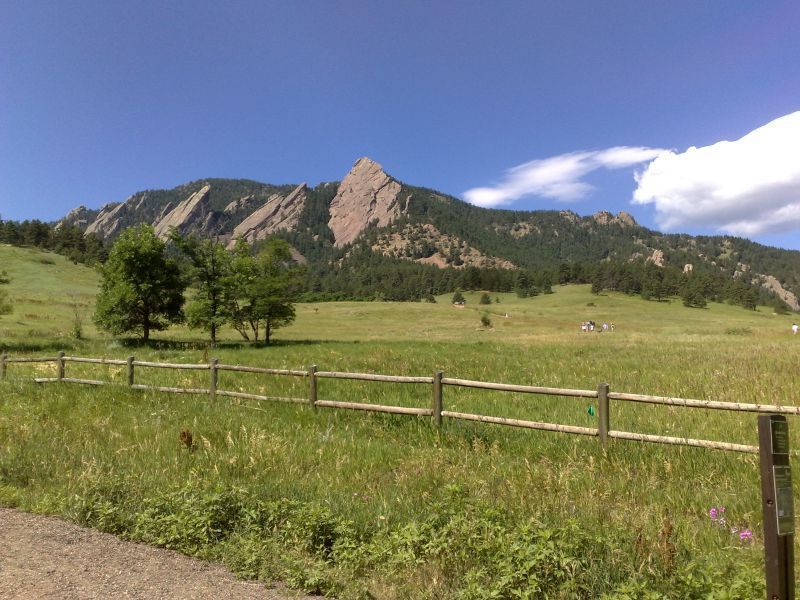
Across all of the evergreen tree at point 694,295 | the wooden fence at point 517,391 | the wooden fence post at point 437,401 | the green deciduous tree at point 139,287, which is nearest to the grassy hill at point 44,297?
the green deciduous tree at point 139,287

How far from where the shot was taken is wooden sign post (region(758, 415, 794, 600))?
2980 millimetres

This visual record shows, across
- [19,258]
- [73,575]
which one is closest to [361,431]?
[73,575]

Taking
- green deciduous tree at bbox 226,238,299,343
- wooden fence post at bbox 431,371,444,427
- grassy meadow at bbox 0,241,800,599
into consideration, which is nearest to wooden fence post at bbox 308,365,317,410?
grassy meadow at bbox 0,241,800,599

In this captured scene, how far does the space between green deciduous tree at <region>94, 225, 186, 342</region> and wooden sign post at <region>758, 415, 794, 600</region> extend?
3852 cm

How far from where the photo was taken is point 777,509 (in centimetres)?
296

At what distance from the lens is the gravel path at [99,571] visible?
3.95 metres

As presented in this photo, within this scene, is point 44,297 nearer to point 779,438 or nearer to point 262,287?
point 262,287

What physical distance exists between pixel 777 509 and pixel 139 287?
3938 centimetres

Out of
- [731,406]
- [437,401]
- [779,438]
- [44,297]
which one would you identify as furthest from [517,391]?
[44,297]

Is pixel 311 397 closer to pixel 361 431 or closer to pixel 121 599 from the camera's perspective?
pixel 361 431

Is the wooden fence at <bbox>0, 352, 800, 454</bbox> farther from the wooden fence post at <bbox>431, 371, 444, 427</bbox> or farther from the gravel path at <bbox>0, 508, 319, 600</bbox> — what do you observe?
the gravel path at <bbox>0, 508, 319, 600</bbox>

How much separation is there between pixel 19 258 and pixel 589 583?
108438 millimetres

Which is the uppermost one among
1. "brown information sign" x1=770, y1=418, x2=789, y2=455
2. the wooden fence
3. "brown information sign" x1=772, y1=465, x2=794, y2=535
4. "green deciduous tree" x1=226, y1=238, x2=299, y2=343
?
"green deciduous tree" x1=226, y1=238, x2=299, y2=343

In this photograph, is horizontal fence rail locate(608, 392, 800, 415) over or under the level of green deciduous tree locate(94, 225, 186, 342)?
under
